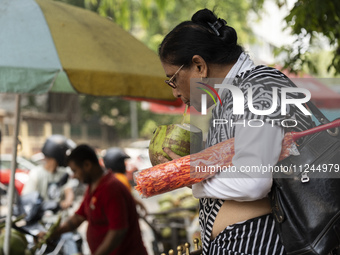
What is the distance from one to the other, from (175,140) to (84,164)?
2.42 m

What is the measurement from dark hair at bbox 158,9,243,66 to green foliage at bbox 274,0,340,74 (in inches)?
54.6

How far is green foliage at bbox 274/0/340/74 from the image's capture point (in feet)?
10.5

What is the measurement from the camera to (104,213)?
12.8ft

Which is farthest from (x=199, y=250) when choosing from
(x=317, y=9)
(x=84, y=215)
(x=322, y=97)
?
(x=322, y=97)

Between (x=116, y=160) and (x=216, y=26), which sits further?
(x=116, y=160)

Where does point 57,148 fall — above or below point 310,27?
below

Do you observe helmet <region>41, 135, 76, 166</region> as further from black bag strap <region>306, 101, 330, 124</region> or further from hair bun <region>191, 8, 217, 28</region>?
black bag strap <region>306, 101, 330, 124</region>

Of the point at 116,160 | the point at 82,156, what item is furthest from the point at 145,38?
the point at 82,156

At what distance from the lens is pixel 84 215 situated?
4.30 m

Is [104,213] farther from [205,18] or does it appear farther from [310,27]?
[205,18]

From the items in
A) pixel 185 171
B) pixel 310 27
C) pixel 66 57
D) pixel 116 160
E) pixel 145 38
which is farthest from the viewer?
pixel 145 38

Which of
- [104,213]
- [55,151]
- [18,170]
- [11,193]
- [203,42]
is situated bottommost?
[18,170]

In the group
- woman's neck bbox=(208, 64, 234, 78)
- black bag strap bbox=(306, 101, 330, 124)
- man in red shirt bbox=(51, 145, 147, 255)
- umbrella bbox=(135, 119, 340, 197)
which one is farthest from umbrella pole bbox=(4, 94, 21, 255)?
black bag strap bbox=(306, 101, 330, 124)

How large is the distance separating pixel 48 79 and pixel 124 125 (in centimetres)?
2531
